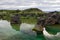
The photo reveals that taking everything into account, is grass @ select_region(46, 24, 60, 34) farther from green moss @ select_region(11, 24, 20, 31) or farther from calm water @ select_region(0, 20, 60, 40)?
green moss @ select_region(11, 24, 20, 31)

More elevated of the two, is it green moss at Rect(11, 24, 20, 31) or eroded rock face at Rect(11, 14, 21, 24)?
eroded rock face at Rect(11, 14, 21, 24)

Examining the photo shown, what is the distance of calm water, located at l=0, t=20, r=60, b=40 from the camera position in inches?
188

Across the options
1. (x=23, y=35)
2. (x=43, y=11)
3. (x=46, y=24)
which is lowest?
(x=23, y=35)

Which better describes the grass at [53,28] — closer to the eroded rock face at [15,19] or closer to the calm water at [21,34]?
the calm water at [21,34]

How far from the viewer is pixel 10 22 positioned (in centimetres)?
488

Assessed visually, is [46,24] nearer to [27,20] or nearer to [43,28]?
[43,28]

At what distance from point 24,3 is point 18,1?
176 mm

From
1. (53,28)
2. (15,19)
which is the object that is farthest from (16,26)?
(53,28)

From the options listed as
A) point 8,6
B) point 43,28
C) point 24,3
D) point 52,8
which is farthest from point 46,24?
point 8,6

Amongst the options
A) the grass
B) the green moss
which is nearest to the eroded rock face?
the green moss

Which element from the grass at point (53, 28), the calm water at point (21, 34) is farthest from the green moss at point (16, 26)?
the grass at point (53, 28)

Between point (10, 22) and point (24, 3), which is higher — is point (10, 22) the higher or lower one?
the lower one

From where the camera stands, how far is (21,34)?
4824 millimetres

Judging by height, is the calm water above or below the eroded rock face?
below
